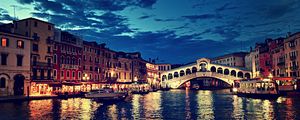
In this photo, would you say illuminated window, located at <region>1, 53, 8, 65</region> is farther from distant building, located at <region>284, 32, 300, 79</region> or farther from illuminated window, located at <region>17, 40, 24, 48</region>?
distant building, located at <region>284, 32, 300, 79</region>

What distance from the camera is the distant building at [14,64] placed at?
40.8m

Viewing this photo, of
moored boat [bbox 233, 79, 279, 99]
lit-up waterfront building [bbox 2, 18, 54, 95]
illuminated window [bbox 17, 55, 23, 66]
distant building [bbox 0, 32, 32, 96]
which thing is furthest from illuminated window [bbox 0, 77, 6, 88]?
moored boat [bbox 233, 79, 279, 99]

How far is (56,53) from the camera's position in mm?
51781

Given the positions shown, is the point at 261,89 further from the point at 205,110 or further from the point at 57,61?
the point at 57,61

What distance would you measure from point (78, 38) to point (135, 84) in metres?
21.6

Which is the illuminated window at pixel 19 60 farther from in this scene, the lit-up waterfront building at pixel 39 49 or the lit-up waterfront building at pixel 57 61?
the lit-up waterfront building at pixel 39 49

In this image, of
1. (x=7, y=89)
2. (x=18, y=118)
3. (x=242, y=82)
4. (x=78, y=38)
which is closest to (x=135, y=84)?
(x=78, y=38)

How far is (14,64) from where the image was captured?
42500 millimetres

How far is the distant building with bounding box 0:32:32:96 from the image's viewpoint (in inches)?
1608

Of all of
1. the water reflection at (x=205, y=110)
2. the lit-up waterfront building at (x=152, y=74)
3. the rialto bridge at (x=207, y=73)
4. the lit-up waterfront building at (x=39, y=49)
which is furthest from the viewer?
the lit-up waterfront building at (x=152, y=74)

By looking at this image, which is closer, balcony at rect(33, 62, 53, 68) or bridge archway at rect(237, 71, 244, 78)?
balcony at rect(33, 62, 53, 68)

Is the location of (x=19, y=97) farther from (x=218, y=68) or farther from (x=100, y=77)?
(x=218, y=68)

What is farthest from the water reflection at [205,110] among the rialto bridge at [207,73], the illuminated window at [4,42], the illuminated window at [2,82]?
the rialto bridge at [207,73]

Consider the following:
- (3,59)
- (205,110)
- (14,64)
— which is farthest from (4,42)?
(205,110)
